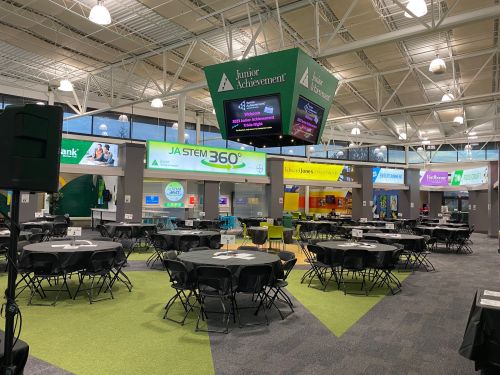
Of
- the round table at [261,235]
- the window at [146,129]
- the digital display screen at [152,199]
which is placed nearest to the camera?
the round table at [261,235]

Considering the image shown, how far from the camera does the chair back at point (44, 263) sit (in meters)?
4.83

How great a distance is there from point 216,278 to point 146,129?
1580cm

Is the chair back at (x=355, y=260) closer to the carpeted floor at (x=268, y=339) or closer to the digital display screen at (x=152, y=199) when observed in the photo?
the carpeted floor at (x=268, y=339)

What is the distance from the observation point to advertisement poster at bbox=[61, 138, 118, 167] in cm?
1127

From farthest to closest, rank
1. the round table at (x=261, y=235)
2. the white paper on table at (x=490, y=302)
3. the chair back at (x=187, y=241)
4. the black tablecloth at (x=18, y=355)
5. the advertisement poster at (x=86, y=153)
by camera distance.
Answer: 1. the advertisement poster at (x=86, y=153)
2. the round table at (x=261, y=235)
3. the chair back at (x=187, y=241)
4. the white paper on table at (x=490, y=302)
5. the black tablecloth at (x=18, y=355)

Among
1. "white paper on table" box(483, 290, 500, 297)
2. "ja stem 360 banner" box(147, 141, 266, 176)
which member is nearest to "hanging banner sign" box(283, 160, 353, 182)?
"ja stem 360 banner" box(147, 141, 266, 176)

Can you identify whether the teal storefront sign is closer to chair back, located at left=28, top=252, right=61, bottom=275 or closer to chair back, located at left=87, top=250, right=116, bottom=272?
chair back, located at left=87, top=250, right=116, bottom=272

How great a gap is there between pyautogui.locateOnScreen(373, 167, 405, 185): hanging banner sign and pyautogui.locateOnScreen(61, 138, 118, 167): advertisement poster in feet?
42.0

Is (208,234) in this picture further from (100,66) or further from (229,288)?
(100,66)

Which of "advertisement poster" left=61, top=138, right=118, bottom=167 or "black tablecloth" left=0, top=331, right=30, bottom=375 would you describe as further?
"advertisement poster" left=61, top=138, right=118, bottom=167

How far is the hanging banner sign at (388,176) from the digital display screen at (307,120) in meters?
14.0

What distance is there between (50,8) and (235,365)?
9712 mm

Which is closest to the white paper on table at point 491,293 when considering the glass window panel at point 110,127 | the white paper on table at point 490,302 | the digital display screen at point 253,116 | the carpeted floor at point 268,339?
the white paper on table at point 490,302

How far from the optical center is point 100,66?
13.2 m
